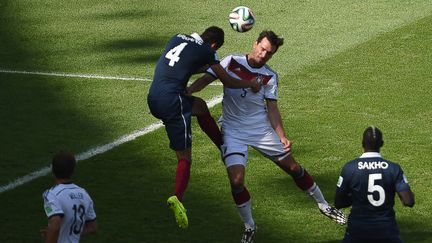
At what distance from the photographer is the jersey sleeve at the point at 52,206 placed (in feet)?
29.9

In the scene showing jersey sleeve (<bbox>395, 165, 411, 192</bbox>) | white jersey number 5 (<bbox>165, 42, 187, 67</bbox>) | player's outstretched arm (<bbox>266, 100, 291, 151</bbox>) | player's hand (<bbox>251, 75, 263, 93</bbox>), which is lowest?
jersey sleeve (<bbox>395, 165, 411, 192</bbox>)

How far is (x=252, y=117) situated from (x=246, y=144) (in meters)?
0.29

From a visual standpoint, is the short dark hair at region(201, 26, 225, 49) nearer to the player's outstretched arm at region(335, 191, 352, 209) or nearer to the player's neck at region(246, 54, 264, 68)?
the player's neck at region(246, 54, 264, 68)

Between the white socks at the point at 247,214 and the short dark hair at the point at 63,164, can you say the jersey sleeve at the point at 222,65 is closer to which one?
the white socks at the point at 247,214

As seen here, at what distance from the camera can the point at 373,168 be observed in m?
9.89

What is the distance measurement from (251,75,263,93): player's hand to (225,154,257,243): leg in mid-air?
0.69 meters

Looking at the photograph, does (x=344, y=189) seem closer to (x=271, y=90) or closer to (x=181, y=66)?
(x=271, y=90)

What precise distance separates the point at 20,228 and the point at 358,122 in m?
5.80

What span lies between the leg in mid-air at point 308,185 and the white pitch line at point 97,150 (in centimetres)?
327

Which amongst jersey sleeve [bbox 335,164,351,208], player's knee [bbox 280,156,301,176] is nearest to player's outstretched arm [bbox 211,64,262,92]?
player's knee [bbox 280,156,301,176]

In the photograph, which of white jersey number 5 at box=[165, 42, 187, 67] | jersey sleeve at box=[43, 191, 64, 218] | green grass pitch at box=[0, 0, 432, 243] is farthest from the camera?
green grass pitch at box=[0, 0, 432, 243]

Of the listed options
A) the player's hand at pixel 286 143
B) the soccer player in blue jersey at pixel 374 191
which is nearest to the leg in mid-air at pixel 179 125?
the player's hand at pixel 286 143

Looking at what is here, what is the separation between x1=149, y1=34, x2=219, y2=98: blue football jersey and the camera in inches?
478

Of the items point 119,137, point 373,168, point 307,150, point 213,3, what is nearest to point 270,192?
point 307,150
